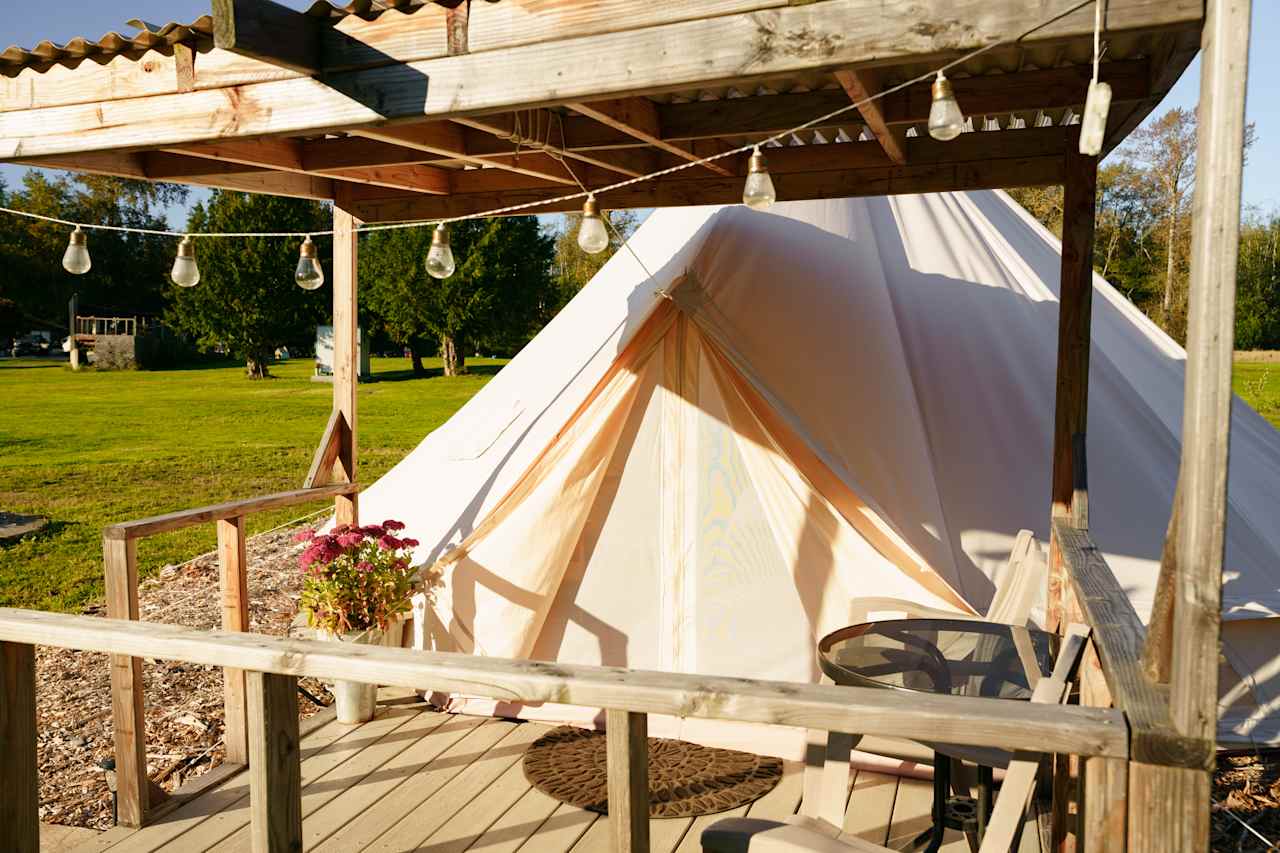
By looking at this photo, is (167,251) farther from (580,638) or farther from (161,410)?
(580,638)

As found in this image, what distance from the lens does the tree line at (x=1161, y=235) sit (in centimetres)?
2267

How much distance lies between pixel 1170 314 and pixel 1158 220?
193 inches

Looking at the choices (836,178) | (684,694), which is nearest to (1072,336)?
(836,178)

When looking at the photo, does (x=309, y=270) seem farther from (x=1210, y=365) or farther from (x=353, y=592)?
(x=1210, y=365)

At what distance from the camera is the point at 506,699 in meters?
1.78

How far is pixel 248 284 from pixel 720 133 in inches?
961

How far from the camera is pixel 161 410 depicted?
63.7 ft

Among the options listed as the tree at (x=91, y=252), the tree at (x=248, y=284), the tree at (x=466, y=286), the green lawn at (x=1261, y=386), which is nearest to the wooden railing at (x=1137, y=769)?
the green lawn at (x=1261, y=386)

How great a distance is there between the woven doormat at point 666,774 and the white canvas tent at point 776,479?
0.11 m

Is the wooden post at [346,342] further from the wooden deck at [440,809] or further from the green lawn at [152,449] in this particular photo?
the green lawn at [152,449]

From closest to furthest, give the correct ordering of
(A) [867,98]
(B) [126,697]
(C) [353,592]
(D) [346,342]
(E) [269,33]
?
(E) [269,33], (A) [867,98], (B) [126,697], (C) [353,592], (D) [346,342]

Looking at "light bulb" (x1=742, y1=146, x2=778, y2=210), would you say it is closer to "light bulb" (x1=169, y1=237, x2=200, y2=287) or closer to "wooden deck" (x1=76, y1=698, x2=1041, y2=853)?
"wooden deck" (x1=76, y1=698, x2=1041, y2=853)

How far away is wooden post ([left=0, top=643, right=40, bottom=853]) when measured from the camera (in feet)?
7.30

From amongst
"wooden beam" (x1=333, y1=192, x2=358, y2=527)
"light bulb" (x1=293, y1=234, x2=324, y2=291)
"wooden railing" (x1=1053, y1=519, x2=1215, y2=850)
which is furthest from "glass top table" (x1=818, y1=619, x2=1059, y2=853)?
"wooden beam" (x1=333, y1=192, x2=358, y2=527)
